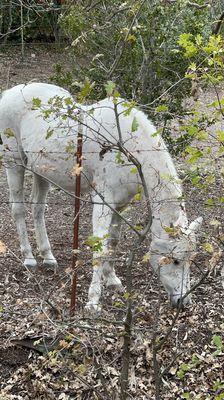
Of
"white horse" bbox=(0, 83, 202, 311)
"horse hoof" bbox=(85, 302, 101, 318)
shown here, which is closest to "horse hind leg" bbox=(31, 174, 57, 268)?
"white horse" bbox=(0, 83, 202, 311)

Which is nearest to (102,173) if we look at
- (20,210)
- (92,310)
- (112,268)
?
(112,268)

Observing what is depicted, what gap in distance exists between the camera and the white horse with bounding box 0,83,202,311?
4719 mm

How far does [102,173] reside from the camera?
17.0 ft

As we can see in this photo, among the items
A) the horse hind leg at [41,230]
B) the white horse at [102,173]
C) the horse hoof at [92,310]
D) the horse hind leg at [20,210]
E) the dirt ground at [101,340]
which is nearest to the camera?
the dirt ground at [101,340]

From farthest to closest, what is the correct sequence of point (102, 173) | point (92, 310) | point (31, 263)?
point (31, 263)
point (102, 173)
point (92, 310)

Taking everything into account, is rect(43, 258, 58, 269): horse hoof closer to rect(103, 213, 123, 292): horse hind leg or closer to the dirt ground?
the dirt ground

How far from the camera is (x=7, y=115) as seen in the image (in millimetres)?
5879

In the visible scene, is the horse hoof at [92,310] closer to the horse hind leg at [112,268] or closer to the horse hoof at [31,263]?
the horse hind leg at [112,268]

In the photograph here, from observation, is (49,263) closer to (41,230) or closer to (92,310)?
(41,230)

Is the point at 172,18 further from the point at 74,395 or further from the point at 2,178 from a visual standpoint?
the point at 74,395

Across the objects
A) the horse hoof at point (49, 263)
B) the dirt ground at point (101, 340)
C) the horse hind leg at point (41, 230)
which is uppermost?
the horse hind leg at point (41, 230)

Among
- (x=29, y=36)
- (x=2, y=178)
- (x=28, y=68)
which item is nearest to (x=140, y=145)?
(x=2, y=178)

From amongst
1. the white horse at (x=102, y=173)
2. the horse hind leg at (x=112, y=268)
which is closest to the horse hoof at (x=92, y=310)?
the white horse at (x=102, y=173)

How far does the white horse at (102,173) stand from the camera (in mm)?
4719
